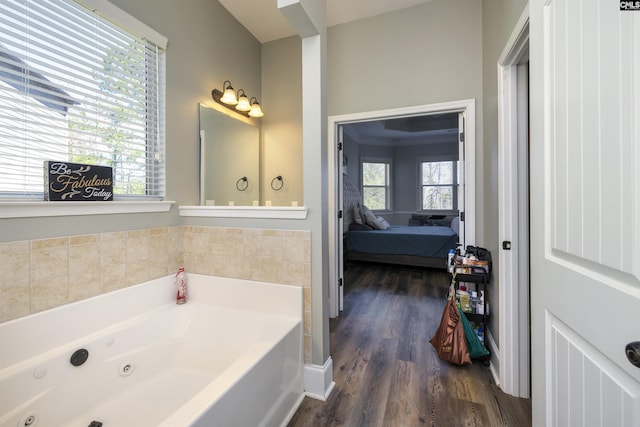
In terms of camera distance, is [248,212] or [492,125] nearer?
[248,212]

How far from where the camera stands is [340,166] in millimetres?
2967

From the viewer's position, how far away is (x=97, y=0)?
1.53 m

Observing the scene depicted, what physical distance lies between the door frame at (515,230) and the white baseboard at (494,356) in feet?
0.36

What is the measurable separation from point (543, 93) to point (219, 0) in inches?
107

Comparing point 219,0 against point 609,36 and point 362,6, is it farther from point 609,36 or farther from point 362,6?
point 609,36

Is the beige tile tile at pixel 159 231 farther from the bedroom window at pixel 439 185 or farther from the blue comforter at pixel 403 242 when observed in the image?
the bedroom window at pixel 439 185

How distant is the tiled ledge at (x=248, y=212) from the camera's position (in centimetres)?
171

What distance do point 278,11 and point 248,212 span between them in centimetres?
207

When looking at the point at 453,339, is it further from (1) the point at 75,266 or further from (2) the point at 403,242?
(2) the point at 403,242

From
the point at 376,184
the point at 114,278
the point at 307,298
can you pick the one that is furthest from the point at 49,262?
the point at 376,184

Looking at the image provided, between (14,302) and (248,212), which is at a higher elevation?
(248,212)

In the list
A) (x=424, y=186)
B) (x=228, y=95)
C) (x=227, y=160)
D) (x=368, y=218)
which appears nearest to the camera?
(x=228, y=95)

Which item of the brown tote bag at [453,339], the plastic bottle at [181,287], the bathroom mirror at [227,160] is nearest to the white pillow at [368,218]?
the bathroom mirror at [227,160]

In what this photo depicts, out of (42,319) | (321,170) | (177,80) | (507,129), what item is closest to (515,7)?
(507,129)
